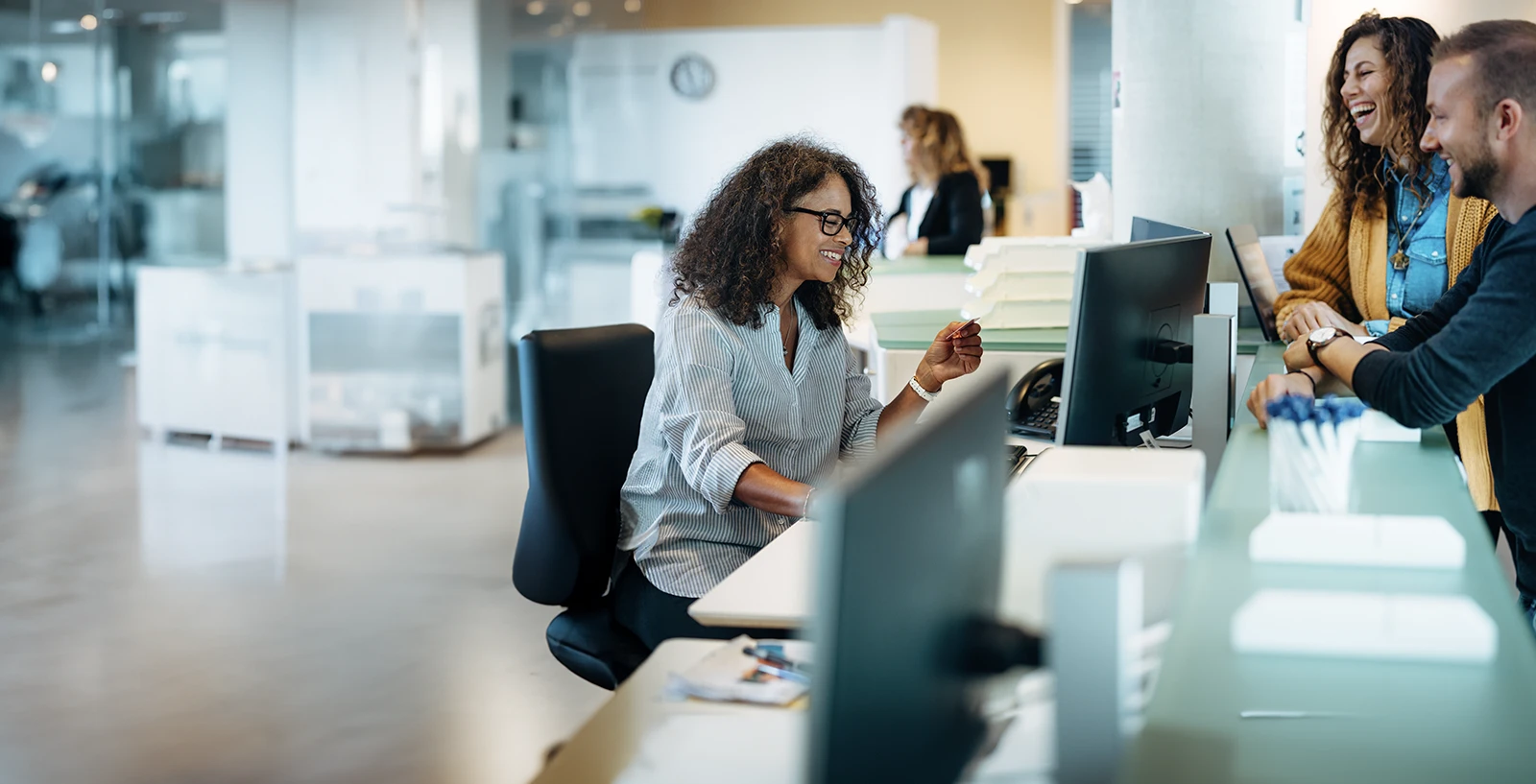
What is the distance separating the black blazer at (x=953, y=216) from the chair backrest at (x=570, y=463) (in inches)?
177

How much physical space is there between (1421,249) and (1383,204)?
19 cm

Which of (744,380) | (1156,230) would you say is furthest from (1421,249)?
(744,380)

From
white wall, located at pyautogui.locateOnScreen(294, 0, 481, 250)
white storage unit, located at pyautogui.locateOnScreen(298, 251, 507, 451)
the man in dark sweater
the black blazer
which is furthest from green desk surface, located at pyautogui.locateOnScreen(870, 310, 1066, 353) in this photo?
white wall, located at pyautogui.locateOnScreen(294, 0, 481, 250)

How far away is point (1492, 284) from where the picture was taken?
1982 millimetres

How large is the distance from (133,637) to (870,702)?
421cm

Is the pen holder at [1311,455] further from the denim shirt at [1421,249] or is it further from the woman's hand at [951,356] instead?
the denim shirt at [1421,249]

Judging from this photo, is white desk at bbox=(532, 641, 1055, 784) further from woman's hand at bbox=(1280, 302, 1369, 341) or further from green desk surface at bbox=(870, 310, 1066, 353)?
green desk surface at bbox=(870, 310, 1066, 353)

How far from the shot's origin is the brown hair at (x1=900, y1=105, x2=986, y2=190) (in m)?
7.36


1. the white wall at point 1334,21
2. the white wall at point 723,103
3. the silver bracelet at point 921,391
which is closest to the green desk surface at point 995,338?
Answer: the silver bracelet at point 921,391

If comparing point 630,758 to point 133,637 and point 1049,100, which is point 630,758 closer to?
point 133,637

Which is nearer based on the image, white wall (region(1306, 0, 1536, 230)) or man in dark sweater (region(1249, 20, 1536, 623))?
man in dark sweater (region(1249, 20, 1536, 623))

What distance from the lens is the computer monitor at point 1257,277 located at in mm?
3521

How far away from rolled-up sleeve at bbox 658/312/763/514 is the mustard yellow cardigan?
136 centimetres

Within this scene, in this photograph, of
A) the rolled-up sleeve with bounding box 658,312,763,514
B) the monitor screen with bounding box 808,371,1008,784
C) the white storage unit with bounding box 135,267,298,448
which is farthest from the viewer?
the white storage unit with bounding box 135,267,298,448
